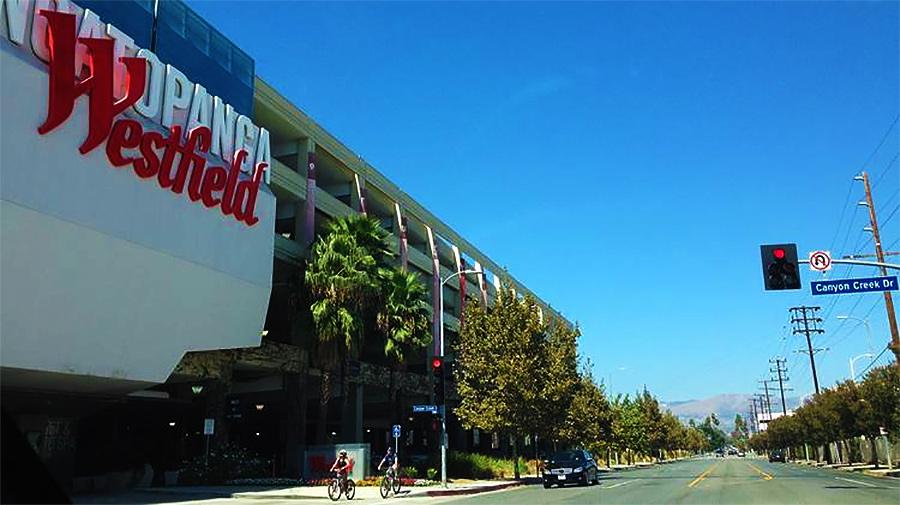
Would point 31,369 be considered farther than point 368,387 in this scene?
No

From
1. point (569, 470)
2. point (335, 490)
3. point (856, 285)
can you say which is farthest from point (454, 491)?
point (856, 285)

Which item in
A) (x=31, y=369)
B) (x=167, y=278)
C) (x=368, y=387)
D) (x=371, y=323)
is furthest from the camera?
(x=368, y=387)

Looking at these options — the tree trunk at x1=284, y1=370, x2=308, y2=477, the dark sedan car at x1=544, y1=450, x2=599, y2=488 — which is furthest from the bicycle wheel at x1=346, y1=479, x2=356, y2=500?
the dark sedan car at x1=544, y1=450, x2=599, y2=488

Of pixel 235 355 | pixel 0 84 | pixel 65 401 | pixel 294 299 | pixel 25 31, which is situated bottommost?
pixel 65 401

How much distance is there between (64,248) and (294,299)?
1297 cm

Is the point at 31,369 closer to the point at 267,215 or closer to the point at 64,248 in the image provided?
the point at 64,248

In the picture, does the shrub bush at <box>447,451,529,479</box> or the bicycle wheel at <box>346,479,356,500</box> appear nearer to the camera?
the bicycle wheel at <box>346,479,356,500</box>

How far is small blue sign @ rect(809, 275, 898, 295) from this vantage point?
70.4ft

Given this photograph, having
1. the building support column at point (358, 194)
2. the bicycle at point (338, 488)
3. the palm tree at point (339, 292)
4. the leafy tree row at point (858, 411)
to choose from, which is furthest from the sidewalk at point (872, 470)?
the building support column at point (358, 194)

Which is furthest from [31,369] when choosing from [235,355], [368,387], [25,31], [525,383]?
[368,387]

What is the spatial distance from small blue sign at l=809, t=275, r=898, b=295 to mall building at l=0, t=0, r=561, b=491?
20160 millimetres

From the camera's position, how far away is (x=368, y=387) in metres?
45.2

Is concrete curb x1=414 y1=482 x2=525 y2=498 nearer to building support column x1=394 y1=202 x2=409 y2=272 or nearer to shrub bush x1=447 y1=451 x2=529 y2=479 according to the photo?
shrub bush x1=447 y1=451 x2=529 y2=479

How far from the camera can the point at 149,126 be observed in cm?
2394
